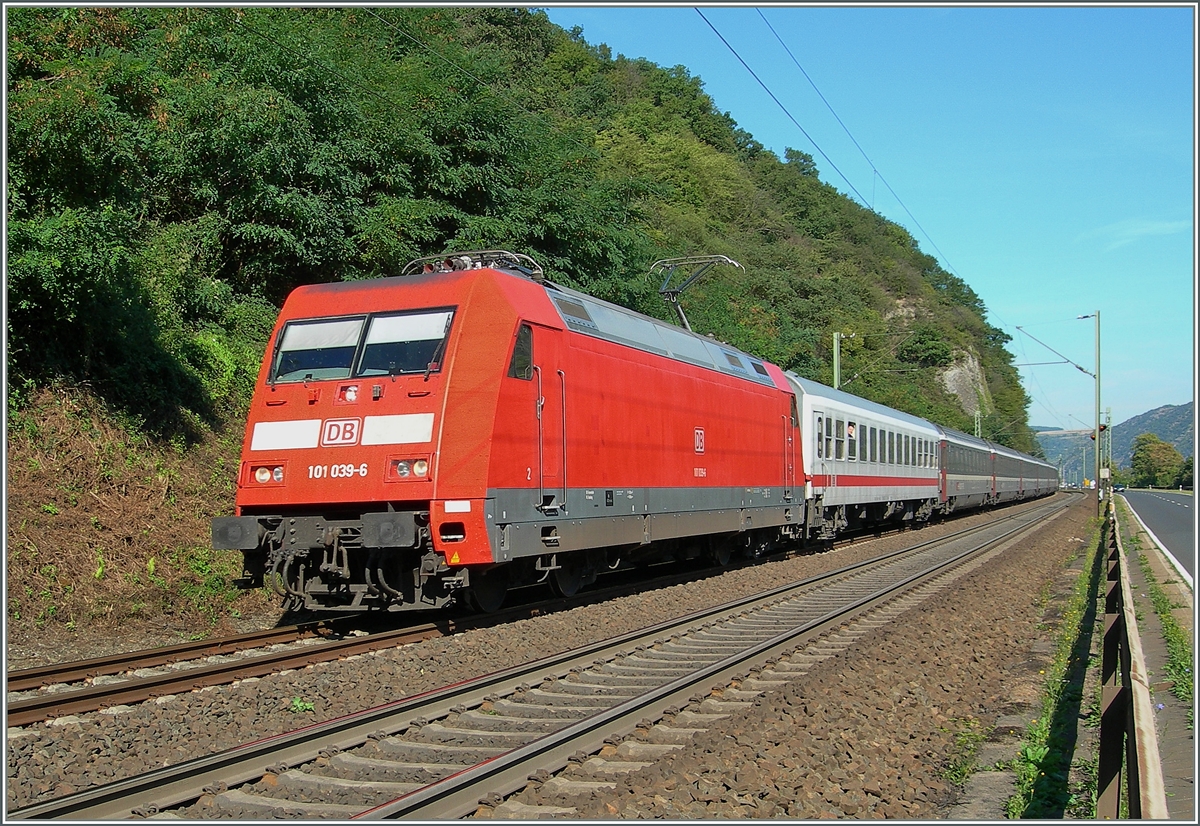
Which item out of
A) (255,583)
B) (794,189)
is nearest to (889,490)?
(255,583)

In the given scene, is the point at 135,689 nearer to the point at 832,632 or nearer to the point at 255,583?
the point at 255,583

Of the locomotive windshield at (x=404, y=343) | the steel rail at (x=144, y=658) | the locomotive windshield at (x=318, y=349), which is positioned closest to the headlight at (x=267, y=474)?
the locomotive windshield at (x=318, y=349)

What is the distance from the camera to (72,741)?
6.17 m

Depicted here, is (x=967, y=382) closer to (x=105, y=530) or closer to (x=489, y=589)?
(x=489, y=589)

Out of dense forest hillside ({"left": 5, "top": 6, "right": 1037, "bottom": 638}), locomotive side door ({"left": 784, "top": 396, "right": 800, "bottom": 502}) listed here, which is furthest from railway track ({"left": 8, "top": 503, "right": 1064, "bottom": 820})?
locomotive side door ({"left": 784, "top": 396, "right": 800, "bottom": 502})

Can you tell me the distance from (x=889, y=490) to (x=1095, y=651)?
17.1 m

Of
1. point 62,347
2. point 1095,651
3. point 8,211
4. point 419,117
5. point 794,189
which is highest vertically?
point 794,189

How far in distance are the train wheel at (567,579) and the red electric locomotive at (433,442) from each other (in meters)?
0.03

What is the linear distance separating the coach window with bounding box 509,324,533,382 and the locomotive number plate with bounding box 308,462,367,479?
71.3 inches

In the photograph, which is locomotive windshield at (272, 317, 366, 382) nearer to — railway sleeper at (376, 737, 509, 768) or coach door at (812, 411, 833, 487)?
railway sleeper at (376, 737, 509, 768)

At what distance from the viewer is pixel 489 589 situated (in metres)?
11.5

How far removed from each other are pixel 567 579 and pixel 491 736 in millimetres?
6296

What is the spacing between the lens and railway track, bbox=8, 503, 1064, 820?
5.18m

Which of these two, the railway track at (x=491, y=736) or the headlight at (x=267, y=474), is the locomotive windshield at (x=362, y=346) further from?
the railway track at (x=491, y=736)
